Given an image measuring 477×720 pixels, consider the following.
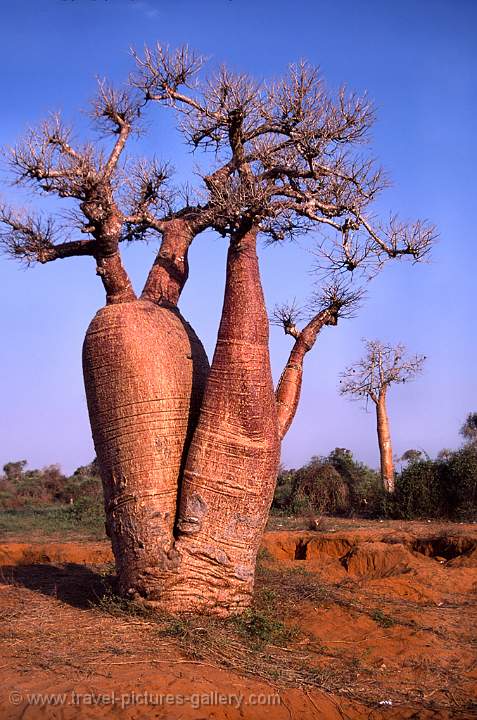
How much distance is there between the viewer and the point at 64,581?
6348mm

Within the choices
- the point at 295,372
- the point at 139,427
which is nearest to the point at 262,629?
the point at 139,427

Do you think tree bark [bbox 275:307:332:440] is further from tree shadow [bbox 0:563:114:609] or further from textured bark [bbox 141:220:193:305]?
tree shadow [bbox 0:563:114:609]

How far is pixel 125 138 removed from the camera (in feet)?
19.5

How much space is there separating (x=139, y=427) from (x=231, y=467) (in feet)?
2.36

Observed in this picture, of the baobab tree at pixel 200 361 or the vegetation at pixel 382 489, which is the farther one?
the vegetation at pixel 382 489

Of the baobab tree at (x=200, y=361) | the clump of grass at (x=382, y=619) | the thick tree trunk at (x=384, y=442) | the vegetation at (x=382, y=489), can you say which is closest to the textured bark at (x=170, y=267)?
the baobab tree at (x=200, y=361)

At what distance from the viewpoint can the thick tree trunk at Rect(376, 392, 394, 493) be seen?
15938 mm

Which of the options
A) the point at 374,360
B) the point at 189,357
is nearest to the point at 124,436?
the point at 189,357

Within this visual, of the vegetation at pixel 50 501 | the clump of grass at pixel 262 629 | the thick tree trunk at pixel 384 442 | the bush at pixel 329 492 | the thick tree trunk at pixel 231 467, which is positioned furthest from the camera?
the thick tree trunk at pixel 384 442

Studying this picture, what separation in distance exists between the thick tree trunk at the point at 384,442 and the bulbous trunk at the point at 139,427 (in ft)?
36.9

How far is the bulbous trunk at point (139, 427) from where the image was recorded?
15.9 ft

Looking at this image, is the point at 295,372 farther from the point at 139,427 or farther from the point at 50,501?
the point at 50,501

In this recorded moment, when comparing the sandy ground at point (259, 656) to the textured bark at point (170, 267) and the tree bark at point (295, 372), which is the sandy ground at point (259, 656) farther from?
the textured bark at point (170, 267)

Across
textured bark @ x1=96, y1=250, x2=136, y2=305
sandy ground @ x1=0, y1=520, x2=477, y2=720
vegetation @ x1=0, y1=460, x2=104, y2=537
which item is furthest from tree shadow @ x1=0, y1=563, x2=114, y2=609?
vegetation @ x1=0, y1=460, x2=104, y2=537
